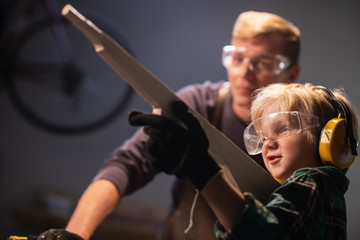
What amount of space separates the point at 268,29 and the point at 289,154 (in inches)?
25.7

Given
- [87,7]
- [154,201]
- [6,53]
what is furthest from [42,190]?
[87,7]

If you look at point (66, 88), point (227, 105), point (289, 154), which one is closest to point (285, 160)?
point (289, 154)

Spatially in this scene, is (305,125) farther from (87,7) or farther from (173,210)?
(87,7)

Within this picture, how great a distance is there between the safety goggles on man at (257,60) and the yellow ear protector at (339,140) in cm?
44

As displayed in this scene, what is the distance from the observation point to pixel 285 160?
72 centimetres

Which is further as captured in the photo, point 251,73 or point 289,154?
point 251,73

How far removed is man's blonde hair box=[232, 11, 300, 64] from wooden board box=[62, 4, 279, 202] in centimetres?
64

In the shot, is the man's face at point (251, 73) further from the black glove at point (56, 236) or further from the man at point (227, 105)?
the black glove at point (56, 236)

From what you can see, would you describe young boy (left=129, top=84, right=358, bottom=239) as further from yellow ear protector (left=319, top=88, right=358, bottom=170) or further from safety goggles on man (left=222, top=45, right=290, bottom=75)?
safety goggles on man (left=222, top=45, right=290, bottom=75)

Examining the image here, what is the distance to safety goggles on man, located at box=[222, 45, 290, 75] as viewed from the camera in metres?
1.18

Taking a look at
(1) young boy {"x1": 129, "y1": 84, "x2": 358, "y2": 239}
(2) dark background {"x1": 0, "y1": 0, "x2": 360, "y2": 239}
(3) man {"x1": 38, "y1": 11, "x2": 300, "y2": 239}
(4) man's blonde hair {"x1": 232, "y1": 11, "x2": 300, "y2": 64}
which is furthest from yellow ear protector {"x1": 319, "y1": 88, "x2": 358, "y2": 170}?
(2) dark background {"x1": 0, "y1": 0, "x2": 360, "y2": 239}

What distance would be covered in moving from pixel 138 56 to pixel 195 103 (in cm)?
124

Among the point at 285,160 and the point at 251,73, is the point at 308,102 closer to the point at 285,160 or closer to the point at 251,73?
the point at 285,160

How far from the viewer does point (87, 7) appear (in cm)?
254
